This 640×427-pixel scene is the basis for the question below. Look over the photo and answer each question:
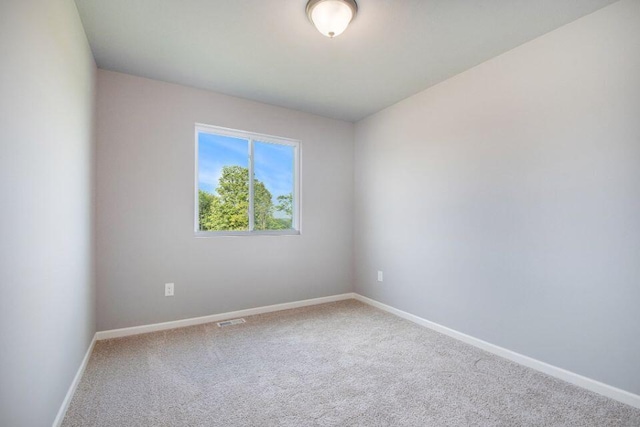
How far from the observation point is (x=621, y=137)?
1832mm

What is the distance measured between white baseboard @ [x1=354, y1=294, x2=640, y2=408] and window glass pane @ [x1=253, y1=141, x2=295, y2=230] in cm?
187

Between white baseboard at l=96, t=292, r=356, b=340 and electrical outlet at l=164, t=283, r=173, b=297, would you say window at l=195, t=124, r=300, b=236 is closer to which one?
electrical outlet at l=164, t=283, r=173, b=297

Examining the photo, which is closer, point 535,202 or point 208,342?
point 535,202

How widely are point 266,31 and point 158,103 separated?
143cm

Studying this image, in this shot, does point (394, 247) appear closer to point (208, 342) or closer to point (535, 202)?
point (535, 202)

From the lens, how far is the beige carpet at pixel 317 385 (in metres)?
1.66

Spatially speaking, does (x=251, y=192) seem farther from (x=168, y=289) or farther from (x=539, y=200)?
(x=539, y=200)

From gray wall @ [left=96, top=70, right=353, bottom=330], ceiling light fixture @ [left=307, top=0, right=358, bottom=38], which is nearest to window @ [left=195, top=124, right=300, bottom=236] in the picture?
gray wall @ [left=96, top=70, right=353, bottom=330]

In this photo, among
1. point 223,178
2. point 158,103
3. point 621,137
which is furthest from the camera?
point 223,178

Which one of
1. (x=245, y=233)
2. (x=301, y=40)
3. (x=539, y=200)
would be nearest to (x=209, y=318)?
(x=245, y=233)

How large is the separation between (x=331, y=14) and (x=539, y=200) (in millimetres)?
1948

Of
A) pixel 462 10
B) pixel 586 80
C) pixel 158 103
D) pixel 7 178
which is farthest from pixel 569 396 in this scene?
pixel 158 103

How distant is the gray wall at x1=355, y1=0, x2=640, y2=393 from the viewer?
72.2 inches

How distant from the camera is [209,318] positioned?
315 centimetres
